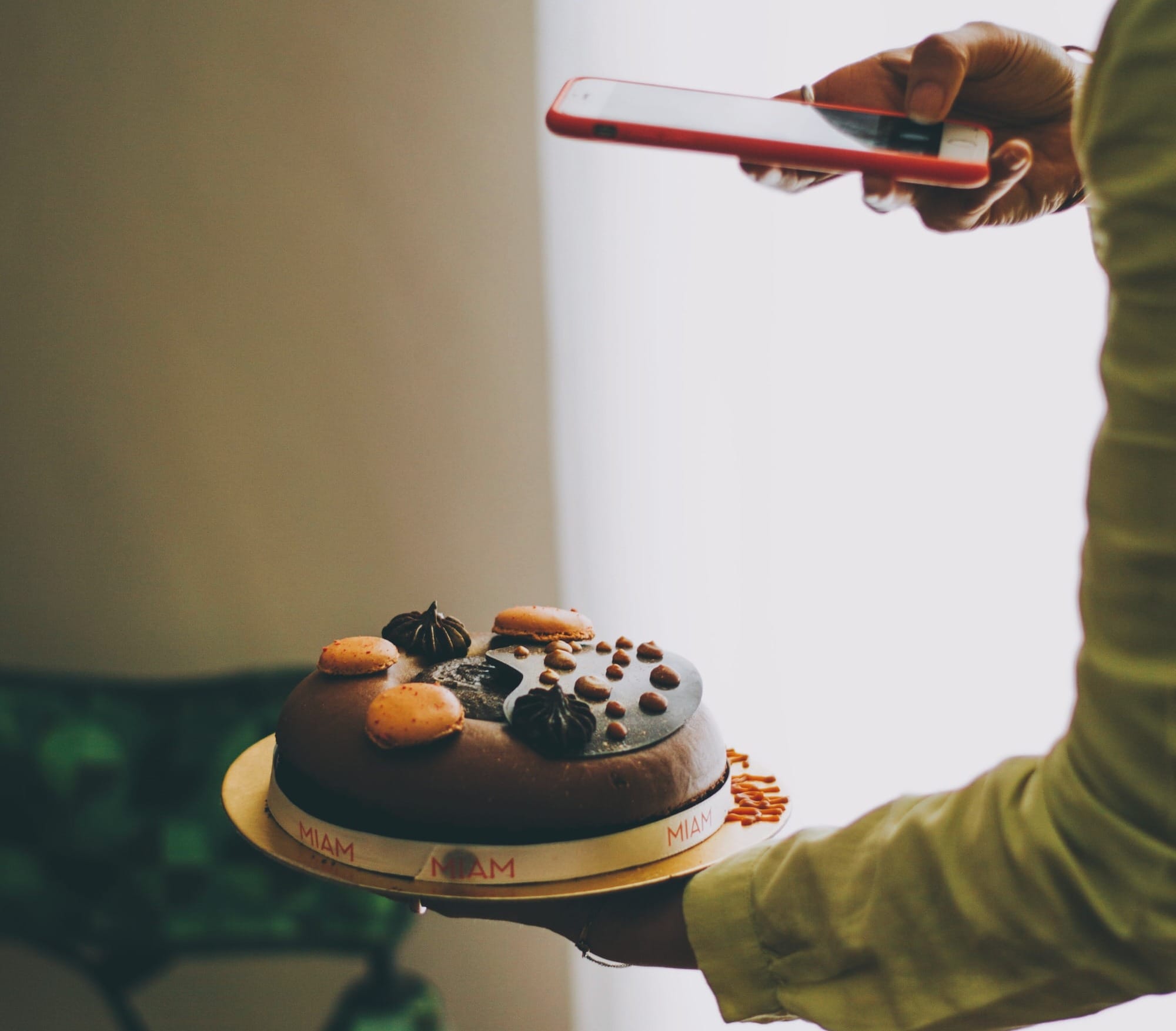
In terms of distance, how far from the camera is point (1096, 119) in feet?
1.20

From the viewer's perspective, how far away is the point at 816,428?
1317 millimetres

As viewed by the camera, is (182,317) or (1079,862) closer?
(1079,862)

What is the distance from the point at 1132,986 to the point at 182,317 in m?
1.54

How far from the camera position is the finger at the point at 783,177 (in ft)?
2.08

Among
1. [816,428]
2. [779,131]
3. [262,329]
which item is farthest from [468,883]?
[262,329]

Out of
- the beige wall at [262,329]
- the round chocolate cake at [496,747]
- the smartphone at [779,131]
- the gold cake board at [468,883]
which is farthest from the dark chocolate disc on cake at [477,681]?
the beige wall at [262,329]

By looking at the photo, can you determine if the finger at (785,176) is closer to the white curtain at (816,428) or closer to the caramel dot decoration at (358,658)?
the caramel dot decoration at (358,658)

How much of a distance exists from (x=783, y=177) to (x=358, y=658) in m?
0.46

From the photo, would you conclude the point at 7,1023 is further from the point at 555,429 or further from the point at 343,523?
the point at 555,429

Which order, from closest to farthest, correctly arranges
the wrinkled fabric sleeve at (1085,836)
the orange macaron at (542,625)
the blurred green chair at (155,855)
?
the wrinkled fabric sleeve at (1085,836) → the orange macaron at (542,625) → the blurred green chair at (155,855)

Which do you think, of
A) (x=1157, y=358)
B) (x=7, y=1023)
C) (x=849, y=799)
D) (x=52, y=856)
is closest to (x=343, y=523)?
(x=52, y=856)

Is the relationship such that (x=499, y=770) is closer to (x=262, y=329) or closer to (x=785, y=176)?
(x=785, y=176)

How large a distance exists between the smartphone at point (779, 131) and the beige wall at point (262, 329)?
1.01m

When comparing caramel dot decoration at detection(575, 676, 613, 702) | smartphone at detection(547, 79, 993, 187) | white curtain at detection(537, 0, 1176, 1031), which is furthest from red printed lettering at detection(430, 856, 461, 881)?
white curtain at detection(537, 0, 1176, 1031)
